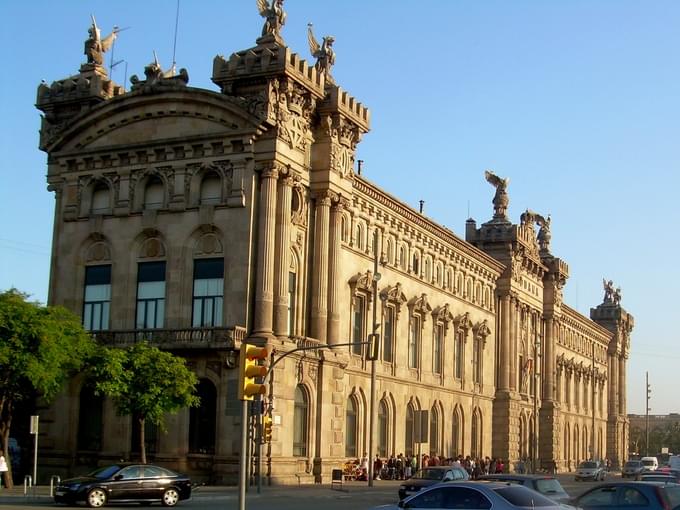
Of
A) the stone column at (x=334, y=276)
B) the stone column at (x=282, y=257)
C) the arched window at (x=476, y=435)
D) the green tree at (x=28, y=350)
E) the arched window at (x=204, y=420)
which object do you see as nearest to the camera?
the green tree at (x=28, y=350)

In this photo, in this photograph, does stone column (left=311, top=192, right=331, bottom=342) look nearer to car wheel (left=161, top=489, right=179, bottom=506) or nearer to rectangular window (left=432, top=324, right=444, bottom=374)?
Result: car wheel (left=161, top=489, right=179, bottom=506)

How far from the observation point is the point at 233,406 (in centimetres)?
4834

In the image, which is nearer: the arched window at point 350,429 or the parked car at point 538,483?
the parked car at point 538,483

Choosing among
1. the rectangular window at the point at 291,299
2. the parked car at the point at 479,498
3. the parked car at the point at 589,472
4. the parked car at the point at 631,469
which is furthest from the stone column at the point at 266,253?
the parked car at the point at 589,472

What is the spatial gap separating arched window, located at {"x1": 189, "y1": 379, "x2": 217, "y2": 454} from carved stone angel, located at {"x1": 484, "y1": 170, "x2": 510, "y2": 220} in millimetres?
45947

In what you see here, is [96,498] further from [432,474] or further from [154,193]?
[154,193]

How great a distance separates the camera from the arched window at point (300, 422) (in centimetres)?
5178

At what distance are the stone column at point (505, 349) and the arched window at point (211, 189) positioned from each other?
4010cm

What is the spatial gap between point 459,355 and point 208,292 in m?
30.8

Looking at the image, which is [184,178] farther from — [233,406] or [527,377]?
[527,377]

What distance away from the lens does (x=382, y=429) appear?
64750mm

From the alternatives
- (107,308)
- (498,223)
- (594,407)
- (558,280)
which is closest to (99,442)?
(107,308)

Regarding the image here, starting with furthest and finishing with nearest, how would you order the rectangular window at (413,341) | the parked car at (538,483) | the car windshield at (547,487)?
1. the rectangular window at (413,341)
2. the car windshield at (547,487)
3. the parked car at (538,483)

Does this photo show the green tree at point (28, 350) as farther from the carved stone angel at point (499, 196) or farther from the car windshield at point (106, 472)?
the carved stone angel at point (499, 196)
